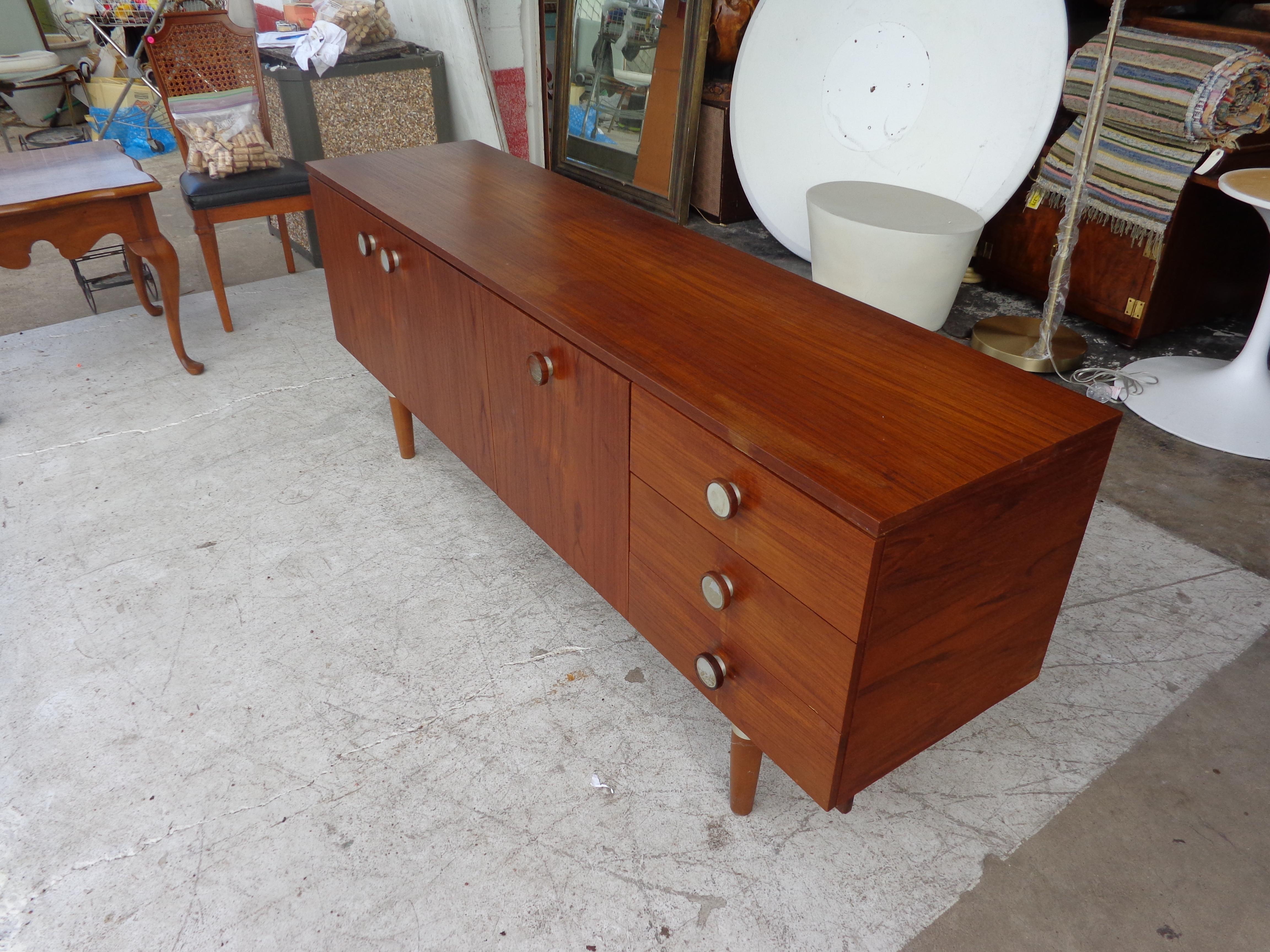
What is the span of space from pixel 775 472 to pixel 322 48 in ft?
9.79

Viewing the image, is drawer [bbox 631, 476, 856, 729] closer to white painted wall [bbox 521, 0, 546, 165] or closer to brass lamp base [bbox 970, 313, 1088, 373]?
brass lamp base [bbox 970, 313, 1088, 373]

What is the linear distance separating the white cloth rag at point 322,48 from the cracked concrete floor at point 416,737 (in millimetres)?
1687

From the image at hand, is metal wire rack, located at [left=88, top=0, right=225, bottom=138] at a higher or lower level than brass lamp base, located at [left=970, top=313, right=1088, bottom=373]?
higher

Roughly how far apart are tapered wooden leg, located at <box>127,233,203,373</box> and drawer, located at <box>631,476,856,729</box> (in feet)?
6.39

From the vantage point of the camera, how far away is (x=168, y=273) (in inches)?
100.0

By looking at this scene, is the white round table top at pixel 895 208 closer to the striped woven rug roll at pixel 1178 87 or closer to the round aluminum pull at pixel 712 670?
the striped woven rug roll at pixel 1178 87

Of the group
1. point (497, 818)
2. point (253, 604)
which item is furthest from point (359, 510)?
point (497, 818)

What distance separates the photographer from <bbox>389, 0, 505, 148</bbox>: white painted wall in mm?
3424

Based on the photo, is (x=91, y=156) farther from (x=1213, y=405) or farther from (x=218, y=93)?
(x=1213, y=405)

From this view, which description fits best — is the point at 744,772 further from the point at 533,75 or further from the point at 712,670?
the point at 533,75

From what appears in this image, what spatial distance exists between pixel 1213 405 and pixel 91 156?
3.46 metres

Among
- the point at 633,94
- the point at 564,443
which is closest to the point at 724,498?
the point at 564,443

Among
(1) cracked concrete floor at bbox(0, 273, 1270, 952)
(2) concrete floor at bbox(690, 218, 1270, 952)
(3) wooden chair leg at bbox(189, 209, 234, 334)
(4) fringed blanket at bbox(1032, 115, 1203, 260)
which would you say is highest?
(4) fringed blanket at bbox(1032, 115, 1203, 260)

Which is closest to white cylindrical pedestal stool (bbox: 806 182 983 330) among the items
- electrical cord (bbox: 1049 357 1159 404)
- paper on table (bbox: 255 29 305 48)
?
electrical cord (bbox: 1049 357 1159 404)
